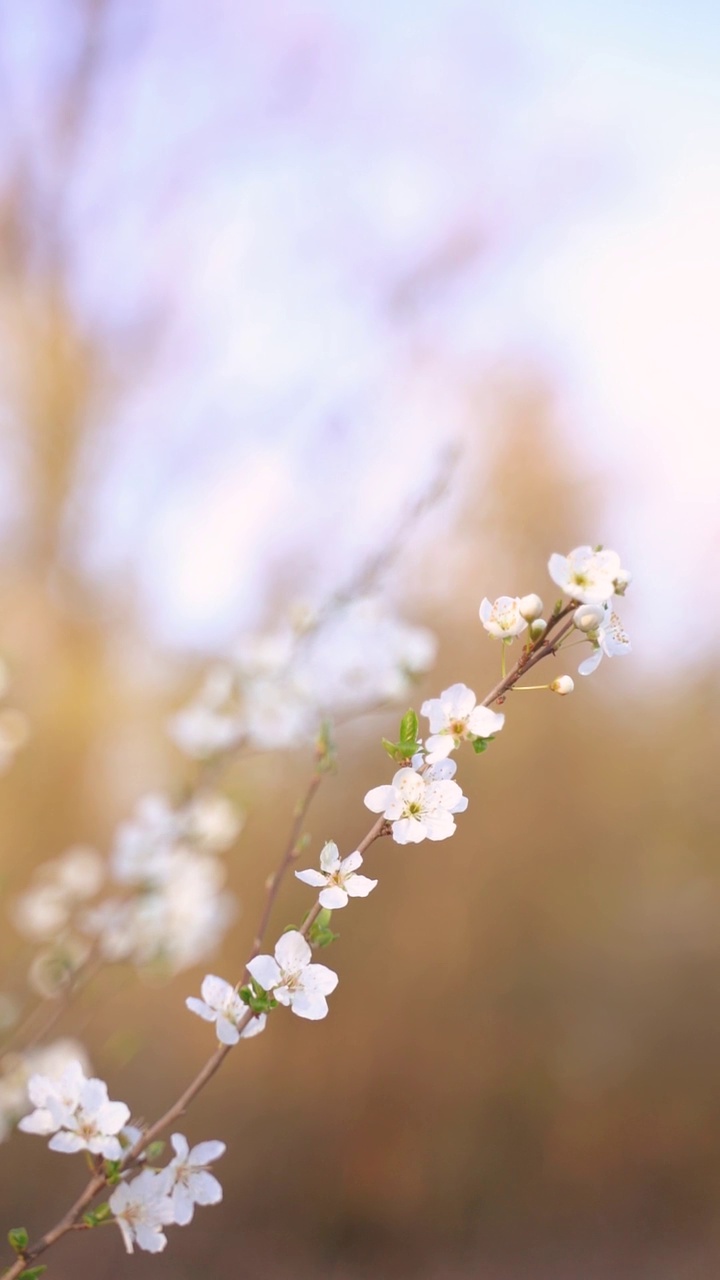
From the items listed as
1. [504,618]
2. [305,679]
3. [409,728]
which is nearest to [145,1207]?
[409,728]

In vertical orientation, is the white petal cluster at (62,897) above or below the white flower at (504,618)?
above

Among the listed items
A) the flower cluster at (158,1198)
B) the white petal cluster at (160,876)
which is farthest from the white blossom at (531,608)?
the white petal cluster at (160,876)

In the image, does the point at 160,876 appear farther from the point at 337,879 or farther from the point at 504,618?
the point at 504,618

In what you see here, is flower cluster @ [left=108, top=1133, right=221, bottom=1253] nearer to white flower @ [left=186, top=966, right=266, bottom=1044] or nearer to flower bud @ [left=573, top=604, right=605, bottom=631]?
white flower @ [left=186, top=966, right=266, bottom=1044]

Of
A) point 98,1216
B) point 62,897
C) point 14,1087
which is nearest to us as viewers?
point 98,1216

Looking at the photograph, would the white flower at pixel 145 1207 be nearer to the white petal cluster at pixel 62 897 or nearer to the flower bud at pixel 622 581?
the flower bud at pixel 622 581

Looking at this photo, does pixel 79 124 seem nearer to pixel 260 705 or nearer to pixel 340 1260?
pixel 260 705
